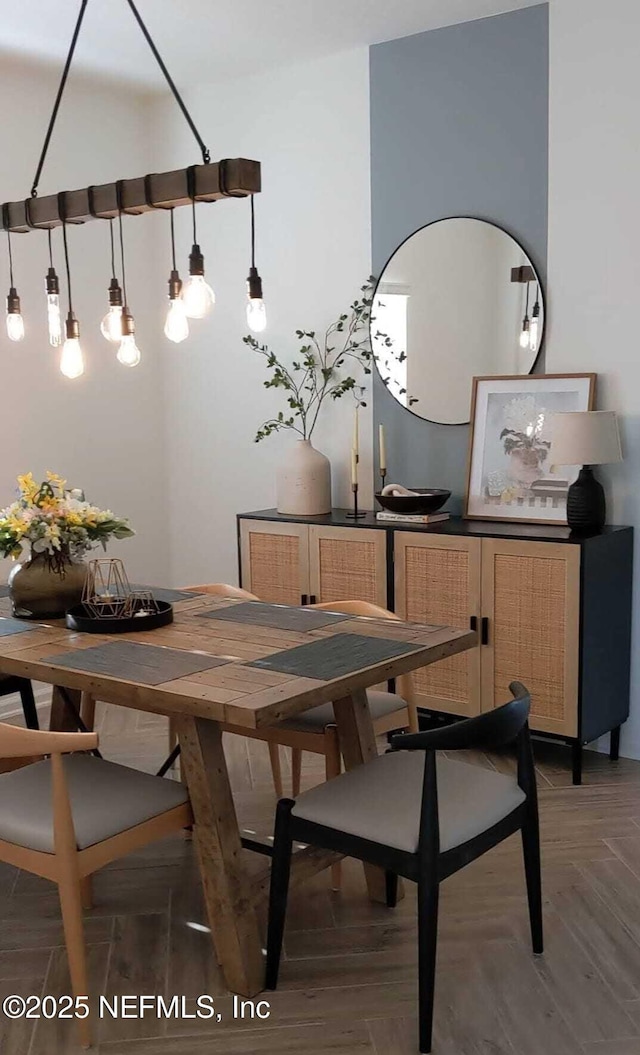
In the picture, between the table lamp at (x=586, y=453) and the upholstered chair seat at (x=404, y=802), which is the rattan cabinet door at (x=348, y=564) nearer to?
the table lamp at (x=586, y=453)

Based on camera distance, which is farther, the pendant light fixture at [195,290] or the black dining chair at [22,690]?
the black dining chair at [22,690]

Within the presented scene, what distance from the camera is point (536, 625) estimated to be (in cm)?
386

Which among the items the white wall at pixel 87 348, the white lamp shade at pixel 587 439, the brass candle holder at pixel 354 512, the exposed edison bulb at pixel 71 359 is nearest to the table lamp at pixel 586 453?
the white lamp shade at pixel 587 439

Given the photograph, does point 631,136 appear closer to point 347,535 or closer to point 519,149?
point 519,149

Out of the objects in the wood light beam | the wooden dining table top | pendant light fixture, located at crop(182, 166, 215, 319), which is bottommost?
the wooden dining table top

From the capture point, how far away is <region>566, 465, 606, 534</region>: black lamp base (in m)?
3.88

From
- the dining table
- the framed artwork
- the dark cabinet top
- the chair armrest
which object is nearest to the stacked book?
the dark cabinet top

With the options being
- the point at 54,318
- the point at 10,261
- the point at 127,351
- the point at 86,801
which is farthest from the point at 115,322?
the point at 10,261

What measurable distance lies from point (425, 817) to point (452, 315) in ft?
8.58

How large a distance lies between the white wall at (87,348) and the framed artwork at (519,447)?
1.88m

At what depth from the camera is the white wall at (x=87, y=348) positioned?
4742mm

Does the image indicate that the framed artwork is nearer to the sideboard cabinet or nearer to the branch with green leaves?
the sideboard cabinet

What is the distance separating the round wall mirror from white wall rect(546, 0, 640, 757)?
0.15 m

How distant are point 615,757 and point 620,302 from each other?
5.67ft
